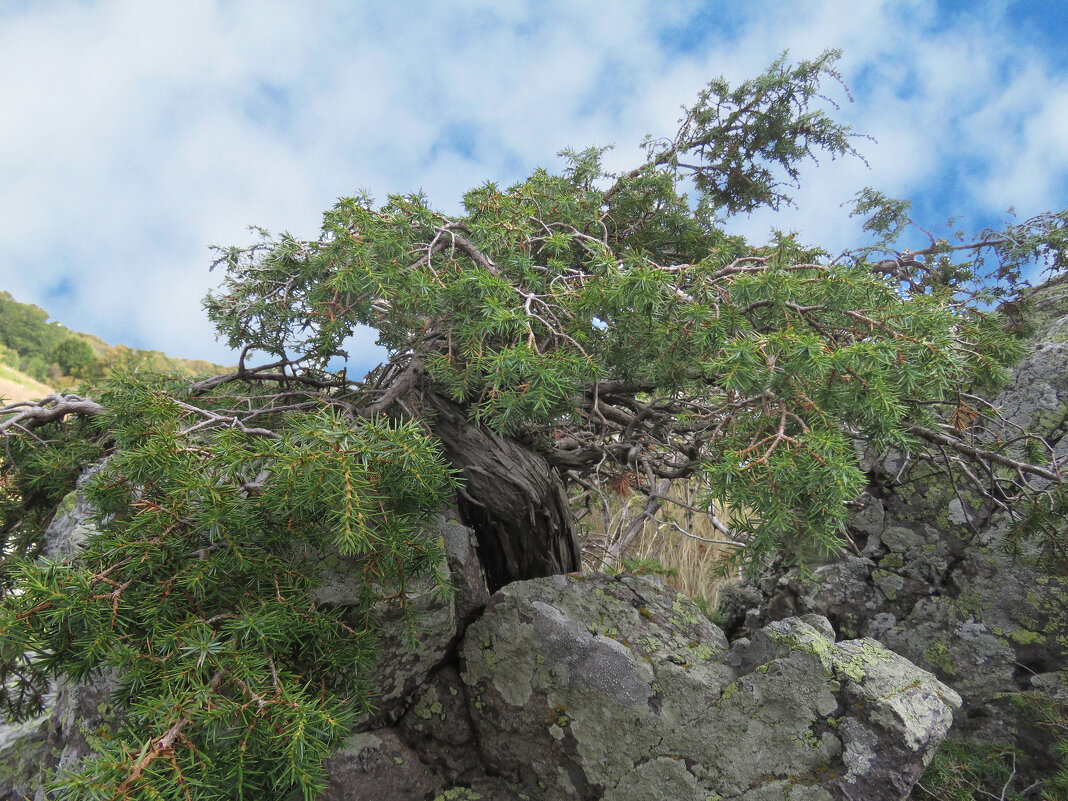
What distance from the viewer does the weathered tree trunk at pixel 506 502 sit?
9.27 feet

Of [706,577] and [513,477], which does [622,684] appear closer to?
[513,477]

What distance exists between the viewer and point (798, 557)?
5.09 ft

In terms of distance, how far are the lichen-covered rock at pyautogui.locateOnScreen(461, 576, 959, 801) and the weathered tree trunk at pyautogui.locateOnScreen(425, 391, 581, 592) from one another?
43 cm

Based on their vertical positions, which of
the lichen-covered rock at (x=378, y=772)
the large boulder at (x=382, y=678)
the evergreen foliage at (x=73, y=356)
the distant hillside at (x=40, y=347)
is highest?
the distant hillside at (x=40, y=347)

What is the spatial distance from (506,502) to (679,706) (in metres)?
1.14

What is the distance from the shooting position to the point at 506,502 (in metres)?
2.90

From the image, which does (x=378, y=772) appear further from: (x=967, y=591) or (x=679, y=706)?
(x=967, y=591)

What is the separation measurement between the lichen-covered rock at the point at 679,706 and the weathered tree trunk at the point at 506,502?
0.43 meters

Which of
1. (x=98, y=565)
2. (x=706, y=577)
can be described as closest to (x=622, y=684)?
(x=98, y=565)

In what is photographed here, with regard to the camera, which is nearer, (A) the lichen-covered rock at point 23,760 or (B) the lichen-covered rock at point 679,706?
(B) the lichen-covered rock at point 679,706

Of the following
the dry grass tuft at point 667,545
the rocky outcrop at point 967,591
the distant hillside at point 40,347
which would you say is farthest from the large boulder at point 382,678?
the distant hillside at point 40,347

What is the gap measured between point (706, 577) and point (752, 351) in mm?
5050

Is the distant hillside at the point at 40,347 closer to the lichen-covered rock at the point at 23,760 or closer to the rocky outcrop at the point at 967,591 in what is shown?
the lichen-covered rock at the point at 23,760

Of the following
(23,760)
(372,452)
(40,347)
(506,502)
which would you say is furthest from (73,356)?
(372,452)
